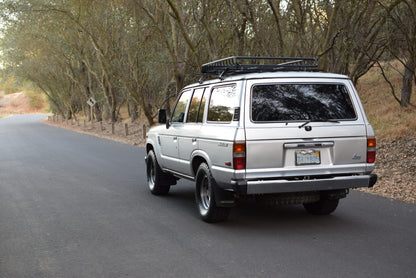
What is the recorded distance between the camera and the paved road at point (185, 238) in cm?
473

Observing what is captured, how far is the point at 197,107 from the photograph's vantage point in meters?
7.39

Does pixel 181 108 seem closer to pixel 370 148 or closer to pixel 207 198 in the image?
pixel 207 198

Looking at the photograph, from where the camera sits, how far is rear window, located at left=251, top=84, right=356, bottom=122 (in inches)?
237

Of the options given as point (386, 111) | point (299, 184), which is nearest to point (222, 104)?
point (299, 184)

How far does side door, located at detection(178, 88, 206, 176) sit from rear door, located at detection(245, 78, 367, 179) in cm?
129

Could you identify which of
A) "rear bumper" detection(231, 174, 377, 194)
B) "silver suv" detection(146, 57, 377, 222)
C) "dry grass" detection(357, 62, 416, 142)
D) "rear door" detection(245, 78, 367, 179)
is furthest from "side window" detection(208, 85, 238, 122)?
"dry grass" detection(357, 62, 416, 142)

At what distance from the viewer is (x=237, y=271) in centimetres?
459

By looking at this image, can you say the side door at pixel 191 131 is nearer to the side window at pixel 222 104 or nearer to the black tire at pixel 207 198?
the side window at pixel 222 104

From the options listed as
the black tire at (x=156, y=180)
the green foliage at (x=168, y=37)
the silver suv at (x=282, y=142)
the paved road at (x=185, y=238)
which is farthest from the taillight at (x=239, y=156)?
the green foliage at (x=168, y=37)

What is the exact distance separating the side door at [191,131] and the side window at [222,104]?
308mm

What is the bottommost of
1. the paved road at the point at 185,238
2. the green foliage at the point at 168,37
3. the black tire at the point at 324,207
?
the paved road at the point at 185,238

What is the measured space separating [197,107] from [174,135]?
78cm

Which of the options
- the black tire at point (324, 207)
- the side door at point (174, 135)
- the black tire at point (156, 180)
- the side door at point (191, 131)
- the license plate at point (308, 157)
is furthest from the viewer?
the black tire at point (156, 180)

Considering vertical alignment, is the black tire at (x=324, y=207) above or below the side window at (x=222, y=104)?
below
